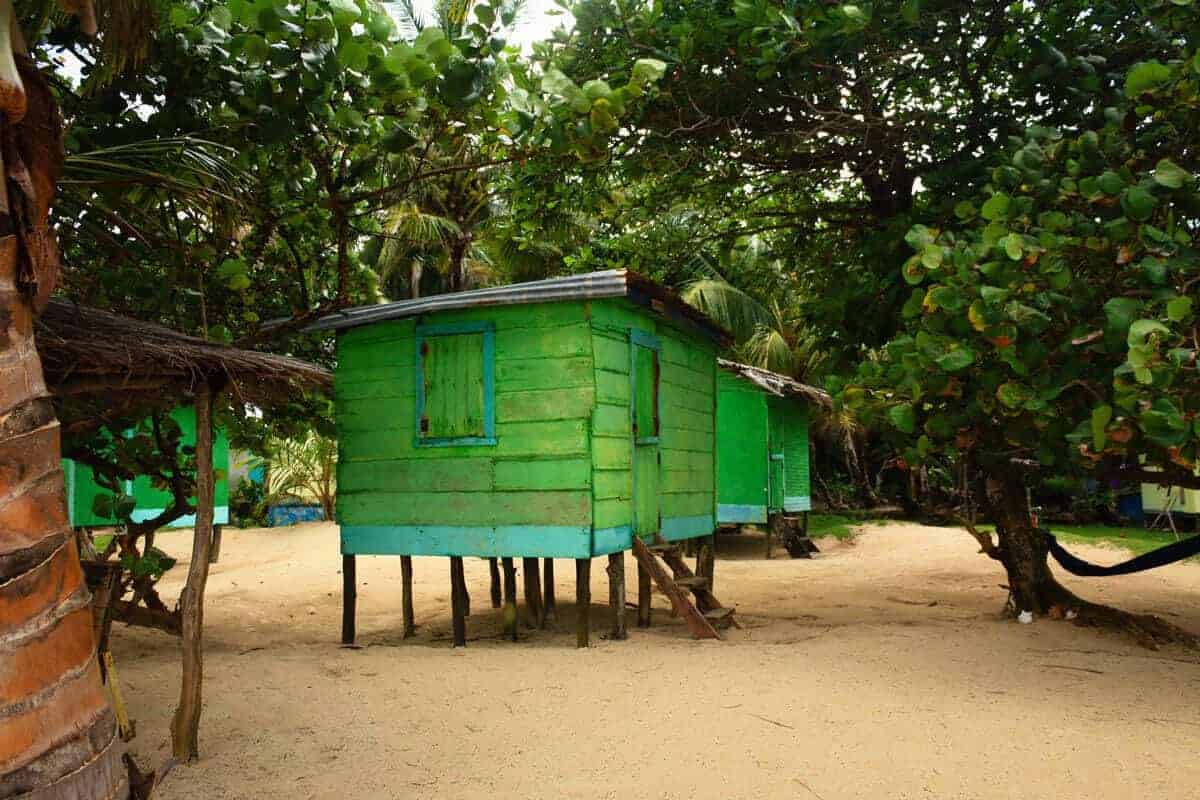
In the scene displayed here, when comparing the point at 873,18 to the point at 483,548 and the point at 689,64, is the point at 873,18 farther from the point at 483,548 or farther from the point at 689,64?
the point at 483,548

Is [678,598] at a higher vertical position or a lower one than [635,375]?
lower

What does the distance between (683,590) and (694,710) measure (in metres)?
2.86

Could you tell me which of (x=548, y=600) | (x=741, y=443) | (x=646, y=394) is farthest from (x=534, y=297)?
(x=741, y=443)

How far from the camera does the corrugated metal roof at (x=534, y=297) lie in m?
7.21

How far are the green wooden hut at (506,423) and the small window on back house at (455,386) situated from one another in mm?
12

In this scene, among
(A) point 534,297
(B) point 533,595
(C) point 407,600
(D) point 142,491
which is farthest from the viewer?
(D) point 142,491

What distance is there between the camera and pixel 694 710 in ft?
18.2

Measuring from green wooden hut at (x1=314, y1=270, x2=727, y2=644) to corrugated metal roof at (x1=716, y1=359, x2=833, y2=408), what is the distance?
5729 millimetres

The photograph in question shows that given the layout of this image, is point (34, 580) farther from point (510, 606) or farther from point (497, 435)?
point (510, 606)

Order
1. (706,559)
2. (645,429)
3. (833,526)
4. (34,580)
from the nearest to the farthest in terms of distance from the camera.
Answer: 1. (34,580)
2. (645,429)
3. (706,559)
4. (833,526)

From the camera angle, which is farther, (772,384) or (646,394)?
Result: (772,384)

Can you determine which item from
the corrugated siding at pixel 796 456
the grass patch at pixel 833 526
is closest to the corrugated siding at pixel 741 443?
the corrugated siding at pixel 796 456

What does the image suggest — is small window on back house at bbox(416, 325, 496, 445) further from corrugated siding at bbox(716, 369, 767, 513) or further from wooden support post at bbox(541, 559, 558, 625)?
corrugated siding at bbox(716, 369, 767, 513)

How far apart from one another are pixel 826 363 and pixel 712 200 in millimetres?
2266
